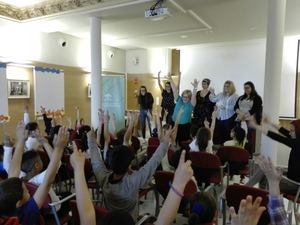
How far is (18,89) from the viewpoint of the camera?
6.11 meters

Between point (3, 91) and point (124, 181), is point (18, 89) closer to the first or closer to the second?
point (3, 91)

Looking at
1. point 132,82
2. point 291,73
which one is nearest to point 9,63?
point 132,82

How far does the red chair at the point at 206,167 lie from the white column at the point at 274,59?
48.5 inches

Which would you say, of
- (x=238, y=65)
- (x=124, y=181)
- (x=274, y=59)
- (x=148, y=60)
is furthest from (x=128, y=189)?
(x=148, y=60)

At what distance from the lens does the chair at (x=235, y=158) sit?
3391mm

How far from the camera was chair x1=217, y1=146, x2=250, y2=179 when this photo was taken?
11.1 feet

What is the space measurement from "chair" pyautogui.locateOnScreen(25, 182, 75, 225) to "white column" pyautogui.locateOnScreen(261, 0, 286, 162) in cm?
301

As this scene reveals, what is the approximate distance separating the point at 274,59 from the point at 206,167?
203 cm

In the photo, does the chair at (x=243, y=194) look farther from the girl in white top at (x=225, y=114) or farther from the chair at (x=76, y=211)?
the girl in white top at (x=225, y=114)

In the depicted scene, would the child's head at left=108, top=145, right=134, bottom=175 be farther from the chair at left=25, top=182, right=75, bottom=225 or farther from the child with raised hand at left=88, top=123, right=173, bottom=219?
the chair at left=25, top=182, right=75, bottom=225

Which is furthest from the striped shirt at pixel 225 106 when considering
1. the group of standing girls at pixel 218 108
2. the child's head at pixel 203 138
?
the child's head at pixel 203 138

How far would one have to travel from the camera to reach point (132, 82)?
32.6 ft

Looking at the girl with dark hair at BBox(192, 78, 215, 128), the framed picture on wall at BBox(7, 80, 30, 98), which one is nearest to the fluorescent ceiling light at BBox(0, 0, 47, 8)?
the framed picture on wall at BBox(7, 80, 30, 98)

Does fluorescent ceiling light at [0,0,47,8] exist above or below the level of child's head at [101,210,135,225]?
above
